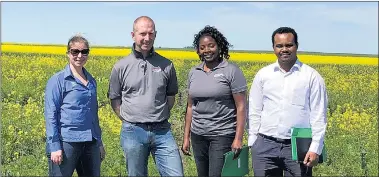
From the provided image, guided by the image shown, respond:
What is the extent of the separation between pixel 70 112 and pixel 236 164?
1.52 metres

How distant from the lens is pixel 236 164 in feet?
14.5

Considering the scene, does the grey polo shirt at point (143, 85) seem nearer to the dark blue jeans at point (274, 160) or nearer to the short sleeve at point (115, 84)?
the short sleeve at point (115, 84)

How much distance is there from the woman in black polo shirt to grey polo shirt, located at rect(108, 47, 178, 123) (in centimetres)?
28

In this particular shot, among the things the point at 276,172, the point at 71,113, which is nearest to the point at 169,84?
the point at 71,113

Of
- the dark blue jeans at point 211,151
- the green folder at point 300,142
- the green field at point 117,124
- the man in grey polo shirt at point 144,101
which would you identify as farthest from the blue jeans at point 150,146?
the green field at point 117,124

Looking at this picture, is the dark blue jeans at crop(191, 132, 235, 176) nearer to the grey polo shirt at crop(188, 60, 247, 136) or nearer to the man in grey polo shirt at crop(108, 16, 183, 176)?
the grey polo shirt at crop(188, 60, 247, 136)

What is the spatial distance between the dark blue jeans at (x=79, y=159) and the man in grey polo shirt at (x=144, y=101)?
11.4 inches

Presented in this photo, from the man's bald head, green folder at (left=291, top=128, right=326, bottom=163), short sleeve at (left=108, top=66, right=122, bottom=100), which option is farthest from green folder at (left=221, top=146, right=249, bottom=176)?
the man's bald head

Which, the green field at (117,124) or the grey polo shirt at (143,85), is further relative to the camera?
the green field at (117,124)

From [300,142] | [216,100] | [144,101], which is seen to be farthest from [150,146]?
[300,142]

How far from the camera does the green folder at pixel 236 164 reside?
4.32 metres

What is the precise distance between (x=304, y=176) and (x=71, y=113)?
204 centimetres

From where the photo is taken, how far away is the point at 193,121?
179 inches

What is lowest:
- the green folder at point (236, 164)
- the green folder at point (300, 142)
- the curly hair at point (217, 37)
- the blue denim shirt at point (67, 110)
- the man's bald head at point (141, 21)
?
the green folder at point (236, 164)
